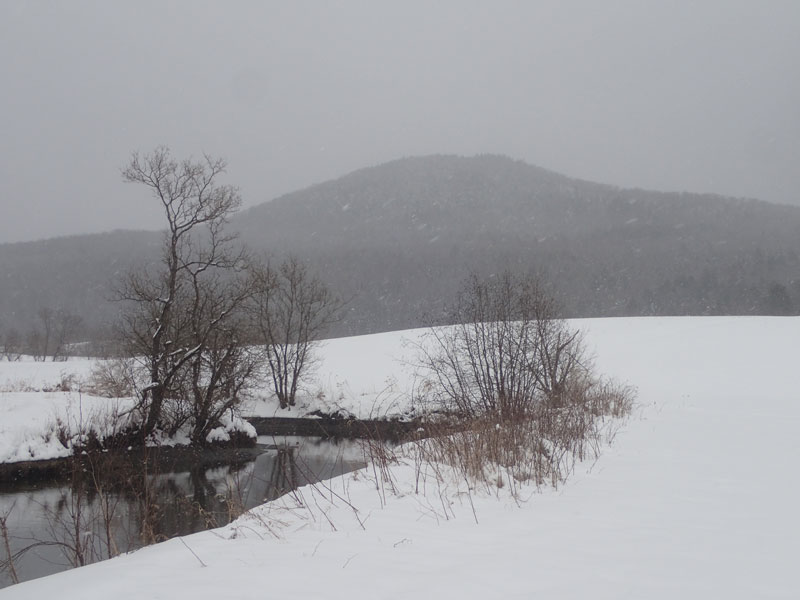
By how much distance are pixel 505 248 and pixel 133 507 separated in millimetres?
84631

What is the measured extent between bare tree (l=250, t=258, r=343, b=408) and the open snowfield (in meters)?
19.7

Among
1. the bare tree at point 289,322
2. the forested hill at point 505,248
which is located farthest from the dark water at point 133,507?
the forested hill at point 505,248

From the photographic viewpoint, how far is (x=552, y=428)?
8070 mm

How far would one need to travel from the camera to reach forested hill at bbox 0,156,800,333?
69562 millimetres

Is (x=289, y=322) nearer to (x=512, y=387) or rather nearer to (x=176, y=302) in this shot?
(x=176, y=302)

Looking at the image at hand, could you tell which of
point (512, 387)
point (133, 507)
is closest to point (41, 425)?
point (133, 507)

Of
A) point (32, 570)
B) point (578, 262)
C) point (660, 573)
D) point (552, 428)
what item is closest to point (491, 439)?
point (552, 428)

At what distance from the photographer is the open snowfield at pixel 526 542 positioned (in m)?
3.42

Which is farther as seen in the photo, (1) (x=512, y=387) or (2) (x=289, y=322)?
(2) (x=289, y=322)

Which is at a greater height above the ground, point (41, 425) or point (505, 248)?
point (505, 248)

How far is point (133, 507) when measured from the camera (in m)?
11.2

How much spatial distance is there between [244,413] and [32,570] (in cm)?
1845

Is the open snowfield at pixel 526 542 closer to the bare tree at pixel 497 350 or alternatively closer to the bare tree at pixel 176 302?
the bare tree at pixel 497 350

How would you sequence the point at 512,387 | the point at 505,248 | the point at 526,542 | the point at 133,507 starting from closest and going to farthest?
the point at 526,542, the point at 133,507, the point at 512,387, the point at 505,248
